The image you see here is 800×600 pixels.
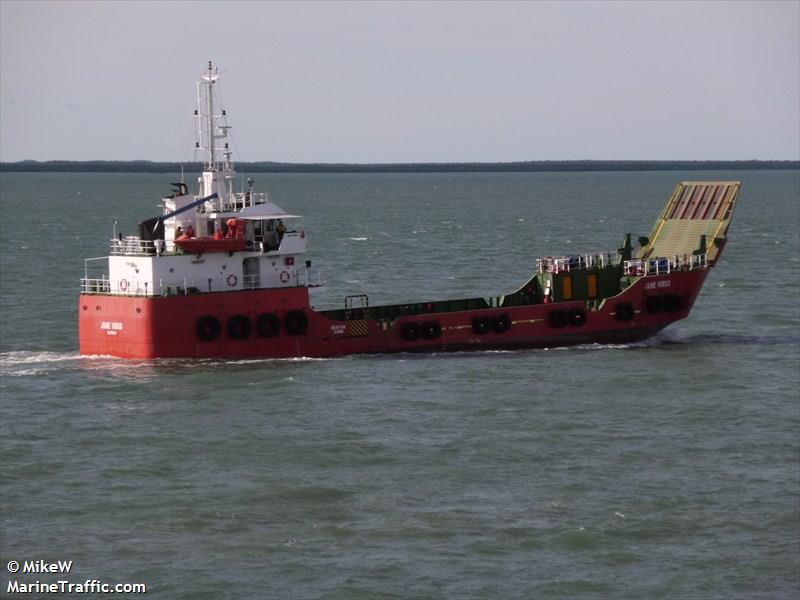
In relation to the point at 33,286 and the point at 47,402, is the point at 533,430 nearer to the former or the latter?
the point at 47,402

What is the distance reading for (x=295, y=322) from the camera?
1633 inches

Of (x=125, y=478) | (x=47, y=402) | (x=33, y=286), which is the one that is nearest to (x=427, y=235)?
(x=33, y=286)

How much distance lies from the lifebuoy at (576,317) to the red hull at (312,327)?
0.36ft

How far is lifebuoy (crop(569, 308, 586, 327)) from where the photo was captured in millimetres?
44250

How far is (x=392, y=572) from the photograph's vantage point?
24.0 m

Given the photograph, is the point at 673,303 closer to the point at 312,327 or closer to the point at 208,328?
the point at 312,327

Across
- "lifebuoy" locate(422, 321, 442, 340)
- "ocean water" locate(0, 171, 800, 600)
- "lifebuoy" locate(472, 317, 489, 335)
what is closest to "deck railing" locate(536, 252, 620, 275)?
"ocean water" locate(0, 171, 800, 600)

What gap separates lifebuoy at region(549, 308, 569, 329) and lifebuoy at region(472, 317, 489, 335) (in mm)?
1989

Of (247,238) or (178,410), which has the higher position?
(247,238)

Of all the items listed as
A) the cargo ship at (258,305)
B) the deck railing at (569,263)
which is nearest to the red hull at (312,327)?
the cargo ship at (258,305)

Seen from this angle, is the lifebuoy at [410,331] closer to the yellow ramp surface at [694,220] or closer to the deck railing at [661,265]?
the deck railing at [661,265]

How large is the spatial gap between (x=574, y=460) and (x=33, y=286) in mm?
37893

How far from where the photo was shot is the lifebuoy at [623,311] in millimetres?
44719

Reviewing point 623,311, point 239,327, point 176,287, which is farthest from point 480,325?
point 176,287
